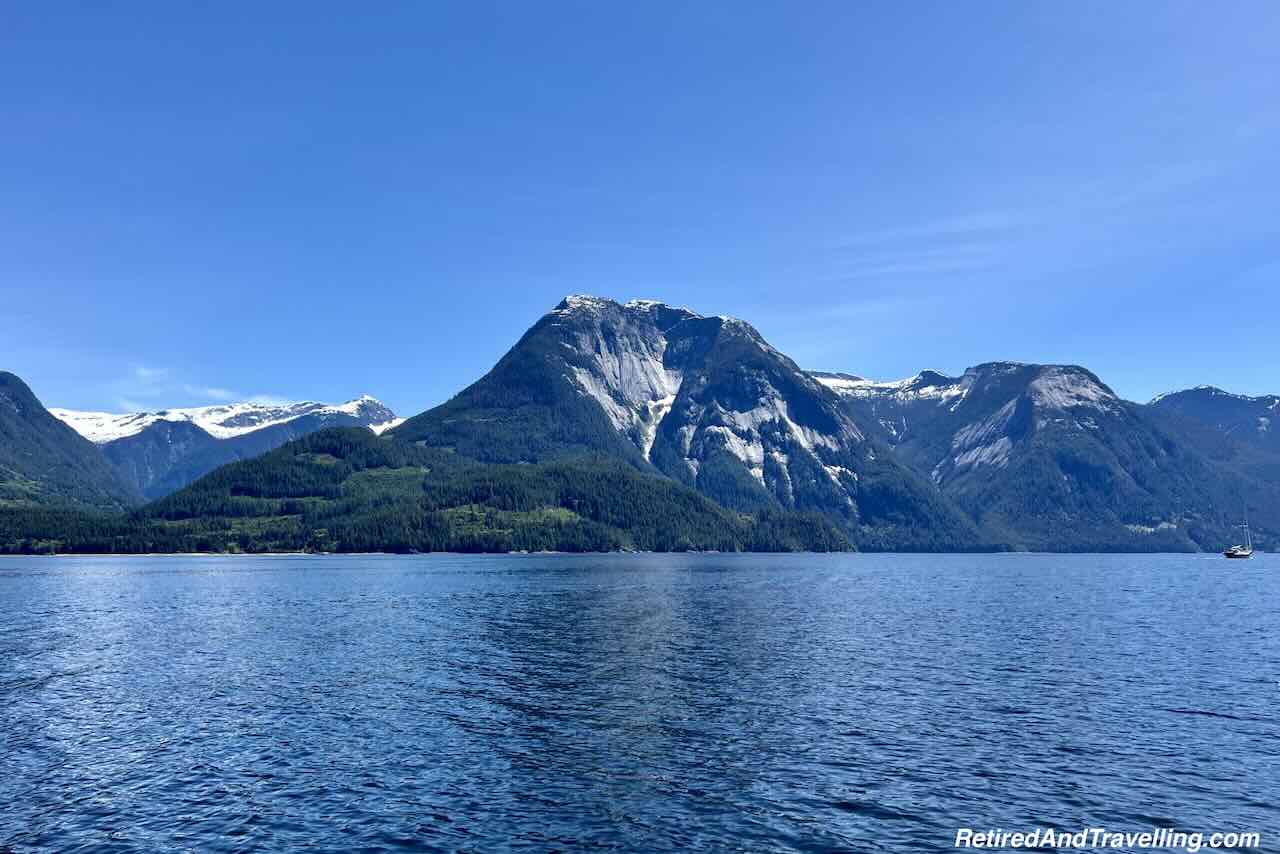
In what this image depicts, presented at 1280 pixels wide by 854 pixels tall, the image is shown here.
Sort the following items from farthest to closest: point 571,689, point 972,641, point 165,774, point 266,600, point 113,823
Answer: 1. point 266,600
2. point 972,641
3. point 571,689
4. point 165,774
5. point 113,823

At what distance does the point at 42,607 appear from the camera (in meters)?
147

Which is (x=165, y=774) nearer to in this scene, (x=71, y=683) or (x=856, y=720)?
(x=71, y=683)

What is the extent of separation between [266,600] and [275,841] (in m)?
136

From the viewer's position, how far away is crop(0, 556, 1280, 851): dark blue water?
41.7 metres

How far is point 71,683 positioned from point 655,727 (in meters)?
52.2

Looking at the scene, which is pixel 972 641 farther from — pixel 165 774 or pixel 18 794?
pixel 18 794

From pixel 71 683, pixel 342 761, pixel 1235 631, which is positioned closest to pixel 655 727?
pixel 342 761

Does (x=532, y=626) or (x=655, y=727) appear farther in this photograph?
(x=532, y=626)

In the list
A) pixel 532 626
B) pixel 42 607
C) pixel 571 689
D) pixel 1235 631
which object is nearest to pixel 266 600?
pixel 42 607

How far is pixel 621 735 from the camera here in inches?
2304

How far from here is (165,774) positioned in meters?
49.7

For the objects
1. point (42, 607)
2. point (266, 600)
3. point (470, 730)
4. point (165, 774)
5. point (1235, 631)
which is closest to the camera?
point (165, 774)

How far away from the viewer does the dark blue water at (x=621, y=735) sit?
41719mm

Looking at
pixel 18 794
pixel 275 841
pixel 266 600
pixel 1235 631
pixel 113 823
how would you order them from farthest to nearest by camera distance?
pixel 266 600, pixel 1235 631, pixel 18 794, pixel 113 823, pixel 275 841
